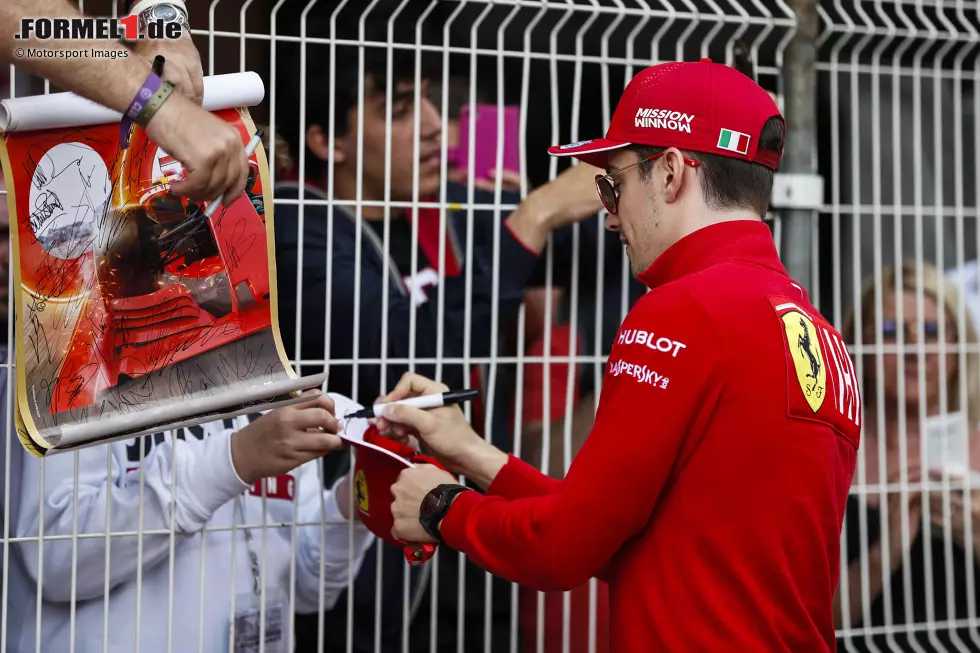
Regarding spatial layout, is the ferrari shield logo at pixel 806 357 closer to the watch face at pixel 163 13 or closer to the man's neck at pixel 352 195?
the man's neck at pixel 352 195

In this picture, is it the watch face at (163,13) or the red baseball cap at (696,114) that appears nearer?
the red baseball cap at (696,114)

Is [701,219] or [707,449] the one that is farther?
[701,219]

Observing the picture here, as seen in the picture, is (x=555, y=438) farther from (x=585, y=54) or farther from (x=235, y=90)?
(x=235, y=90)

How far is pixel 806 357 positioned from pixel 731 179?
15.0 inches

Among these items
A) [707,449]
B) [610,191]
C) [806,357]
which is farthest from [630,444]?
[610,191]

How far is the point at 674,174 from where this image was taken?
6.68 feet

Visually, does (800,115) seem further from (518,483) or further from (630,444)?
(630,444)

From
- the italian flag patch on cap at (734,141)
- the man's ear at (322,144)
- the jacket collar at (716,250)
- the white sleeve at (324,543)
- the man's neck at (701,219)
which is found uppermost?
the man's ear at (322,144)

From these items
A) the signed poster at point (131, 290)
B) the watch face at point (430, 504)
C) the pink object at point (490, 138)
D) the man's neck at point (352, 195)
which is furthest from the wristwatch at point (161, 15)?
the watch face at point (430, 504)

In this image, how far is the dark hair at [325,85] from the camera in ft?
9.30

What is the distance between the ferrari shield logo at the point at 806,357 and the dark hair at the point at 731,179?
268 mm

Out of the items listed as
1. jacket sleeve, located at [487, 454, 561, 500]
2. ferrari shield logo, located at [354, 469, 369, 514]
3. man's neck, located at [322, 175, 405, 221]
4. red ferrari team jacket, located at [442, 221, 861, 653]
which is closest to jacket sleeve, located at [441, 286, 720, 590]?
red ferrari team jacket, located at [442, 221, 861, 653]

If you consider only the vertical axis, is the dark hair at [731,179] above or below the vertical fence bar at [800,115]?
below

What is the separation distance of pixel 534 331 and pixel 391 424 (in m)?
0.72
